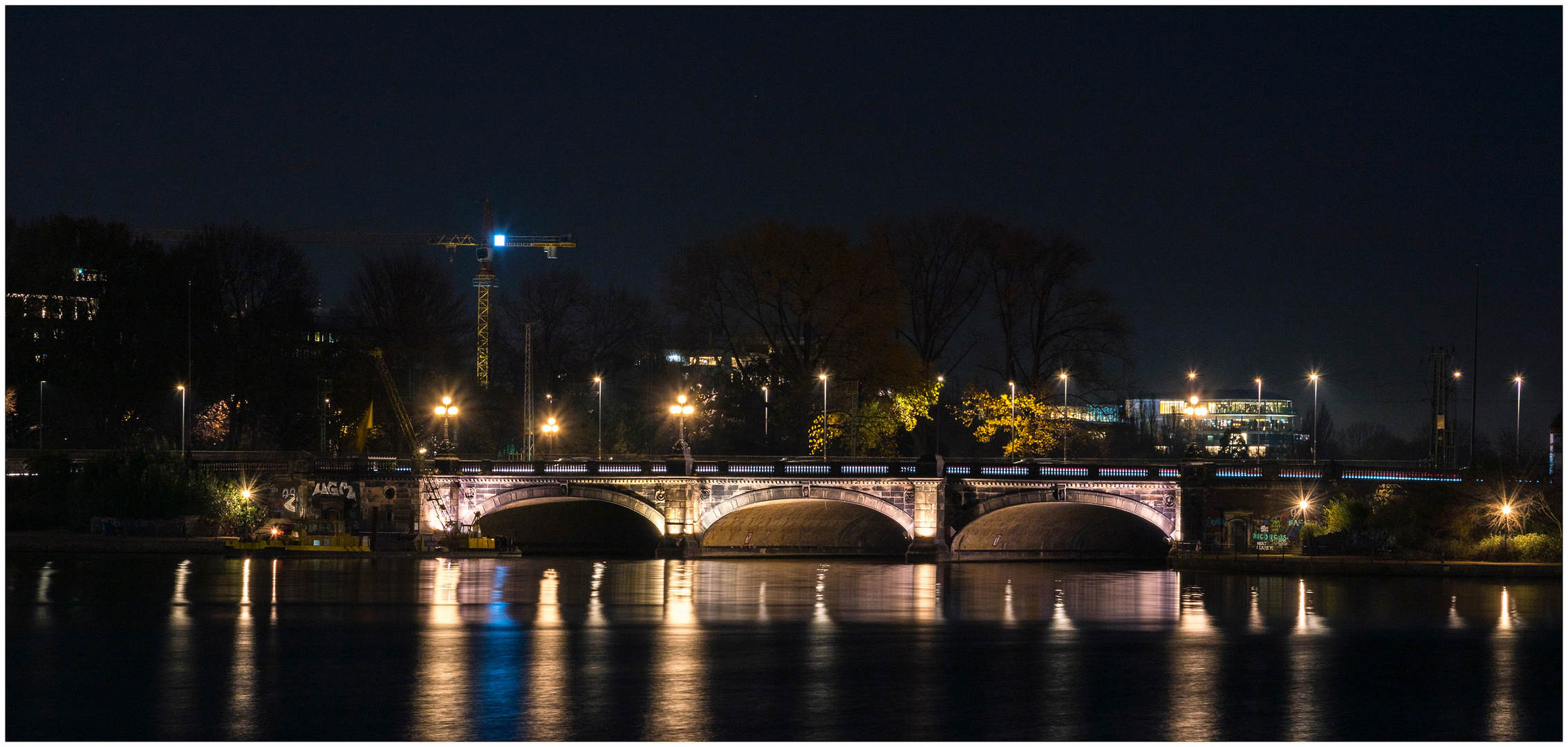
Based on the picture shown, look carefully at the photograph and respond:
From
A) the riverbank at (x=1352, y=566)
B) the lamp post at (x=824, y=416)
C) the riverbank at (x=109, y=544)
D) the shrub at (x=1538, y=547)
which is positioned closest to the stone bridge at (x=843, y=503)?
the lamp post at (x=824, y=416)

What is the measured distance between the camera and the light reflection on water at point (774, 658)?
28.6m

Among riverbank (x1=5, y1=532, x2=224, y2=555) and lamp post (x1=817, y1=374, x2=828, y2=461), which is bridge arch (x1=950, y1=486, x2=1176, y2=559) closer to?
lamp post (x1=817, y1=374, x2=828, y2=461)

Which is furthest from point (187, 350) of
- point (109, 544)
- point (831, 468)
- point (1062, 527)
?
point (1062, 527)

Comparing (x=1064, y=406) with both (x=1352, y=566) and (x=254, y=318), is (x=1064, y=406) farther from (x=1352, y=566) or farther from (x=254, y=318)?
(x=254, y=318)

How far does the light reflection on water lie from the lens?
1126 inches

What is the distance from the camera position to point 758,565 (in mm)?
72562

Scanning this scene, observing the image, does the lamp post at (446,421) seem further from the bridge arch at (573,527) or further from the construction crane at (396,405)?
the bridge arch at (573,527)

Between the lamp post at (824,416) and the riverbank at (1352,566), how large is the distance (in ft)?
64.4

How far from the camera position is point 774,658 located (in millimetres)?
37062

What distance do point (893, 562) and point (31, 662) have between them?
46.6 meters

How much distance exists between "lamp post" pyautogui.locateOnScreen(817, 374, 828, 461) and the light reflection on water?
2020 centimetres

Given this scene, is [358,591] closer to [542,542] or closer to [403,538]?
[403,538]

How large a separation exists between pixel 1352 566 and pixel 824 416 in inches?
1096

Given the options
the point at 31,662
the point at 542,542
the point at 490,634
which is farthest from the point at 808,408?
the point at 31,662
